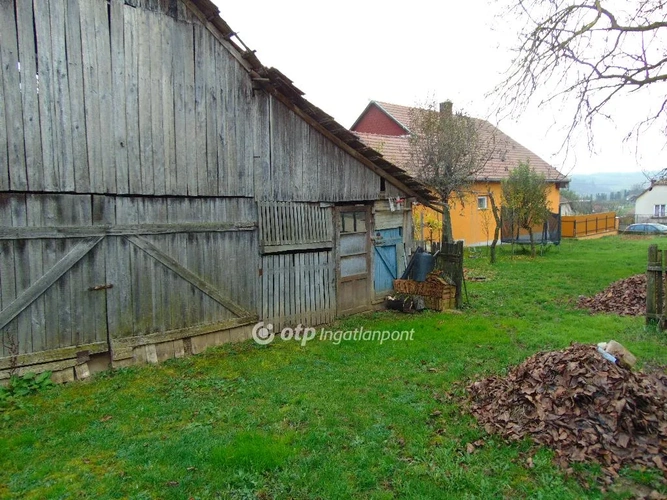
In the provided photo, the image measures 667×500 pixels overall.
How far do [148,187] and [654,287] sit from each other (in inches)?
372

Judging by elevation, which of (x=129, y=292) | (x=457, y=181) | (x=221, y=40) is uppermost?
(x=221, y=40)

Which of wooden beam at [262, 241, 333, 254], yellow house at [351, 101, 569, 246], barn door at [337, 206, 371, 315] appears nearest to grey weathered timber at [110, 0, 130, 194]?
wooden beam at [262, 241, 333, 254]

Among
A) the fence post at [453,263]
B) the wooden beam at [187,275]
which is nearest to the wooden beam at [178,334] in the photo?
the wooden beam at [187,275]

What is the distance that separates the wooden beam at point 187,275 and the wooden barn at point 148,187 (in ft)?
0.08

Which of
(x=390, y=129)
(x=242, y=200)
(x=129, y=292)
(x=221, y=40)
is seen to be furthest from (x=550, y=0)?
(x=390, y=129)

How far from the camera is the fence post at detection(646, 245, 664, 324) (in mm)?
8719

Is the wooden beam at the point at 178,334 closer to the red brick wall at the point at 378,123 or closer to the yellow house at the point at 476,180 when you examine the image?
the yellow house at the point at 476,180

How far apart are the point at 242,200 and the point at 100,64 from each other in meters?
3.08

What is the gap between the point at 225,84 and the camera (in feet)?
26.5

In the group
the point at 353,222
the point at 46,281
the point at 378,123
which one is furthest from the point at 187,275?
the point at 378,123

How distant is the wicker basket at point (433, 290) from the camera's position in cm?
1133

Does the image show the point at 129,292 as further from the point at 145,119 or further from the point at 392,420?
the point at 392,420

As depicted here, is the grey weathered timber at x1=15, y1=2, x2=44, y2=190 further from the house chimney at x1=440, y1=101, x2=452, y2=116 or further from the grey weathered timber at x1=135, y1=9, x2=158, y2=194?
the house chimney at x1=440, y1=101, x2=452, y2=116

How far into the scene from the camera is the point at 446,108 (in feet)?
66.1
